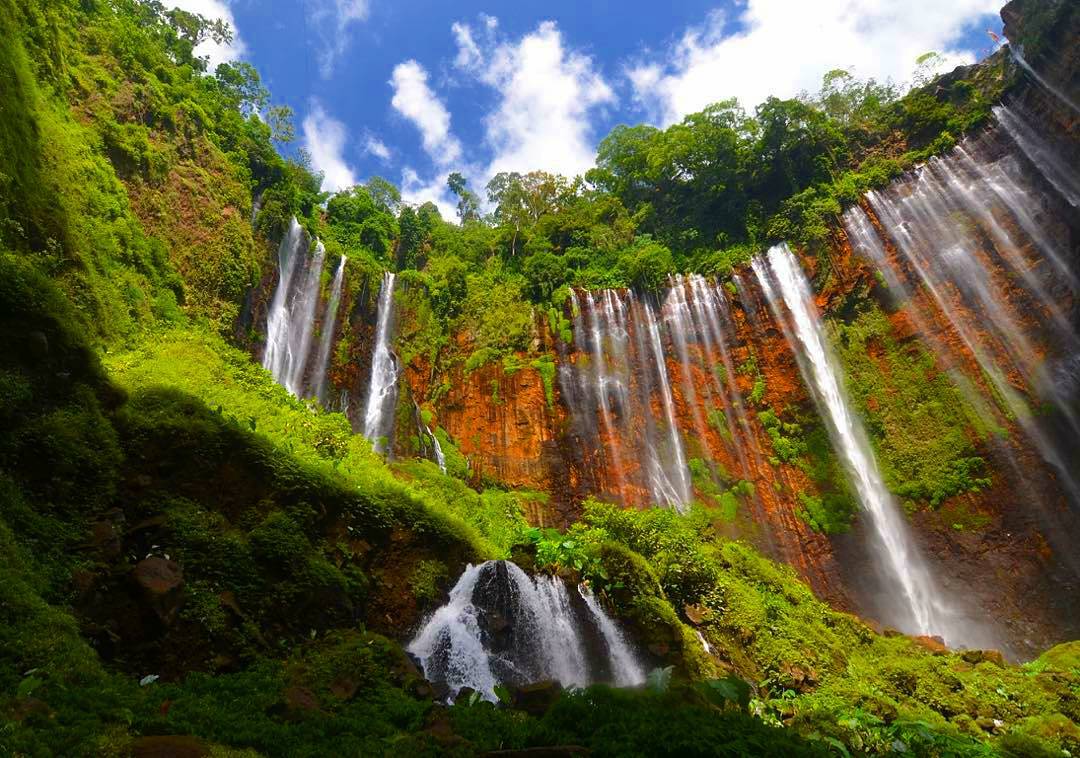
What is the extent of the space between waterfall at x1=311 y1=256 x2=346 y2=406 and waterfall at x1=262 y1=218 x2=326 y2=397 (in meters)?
0.49

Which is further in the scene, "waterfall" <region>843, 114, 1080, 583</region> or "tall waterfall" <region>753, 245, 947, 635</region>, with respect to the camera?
"waterfall" <region>843, 114, 1080, 583</region>

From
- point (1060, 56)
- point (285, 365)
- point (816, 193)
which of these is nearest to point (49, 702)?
point (285, 365)

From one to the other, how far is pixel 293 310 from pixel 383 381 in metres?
4.34

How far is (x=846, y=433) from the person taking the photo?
880 inches

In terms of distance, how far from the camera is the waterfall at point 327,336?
2112 centimetres

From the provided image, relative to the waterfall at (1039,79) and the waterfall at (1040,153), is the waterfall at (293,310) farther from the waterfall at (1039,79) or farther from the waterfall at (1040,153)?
the waterfall at (1039,79)

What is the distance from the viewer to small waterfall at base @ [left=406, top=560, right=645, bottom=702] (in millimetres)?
9125

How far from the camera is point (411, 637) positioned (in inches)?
370

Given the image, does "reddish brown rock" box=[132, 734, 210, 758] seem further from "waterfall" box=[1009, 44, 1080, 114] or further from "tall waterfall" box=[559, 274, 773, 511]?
"waterfall" box=[1009, 44, 1080, 114]

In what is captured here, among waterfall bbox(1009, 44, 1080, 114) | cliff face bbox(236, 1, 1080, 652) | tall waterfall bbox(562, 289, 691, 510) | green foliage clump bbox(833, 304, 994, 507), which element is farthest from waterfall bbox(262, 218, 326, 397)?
waterfall bbox(1009, 44, 1080, 114)

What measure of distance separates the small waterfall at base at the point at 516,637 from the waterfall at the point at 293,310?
12522 millimetres

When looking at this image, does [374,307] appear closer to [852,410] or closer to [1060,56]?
[852,410]

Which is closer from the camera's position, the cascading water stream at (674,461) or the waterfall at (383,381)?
the waterfall at (383,381)

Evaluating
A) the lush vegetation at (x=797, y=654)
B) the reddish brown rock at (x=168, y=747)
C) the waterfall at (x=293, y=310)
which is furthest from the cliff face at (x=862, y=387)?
the reddish brown rock at (x=168, y=747)
